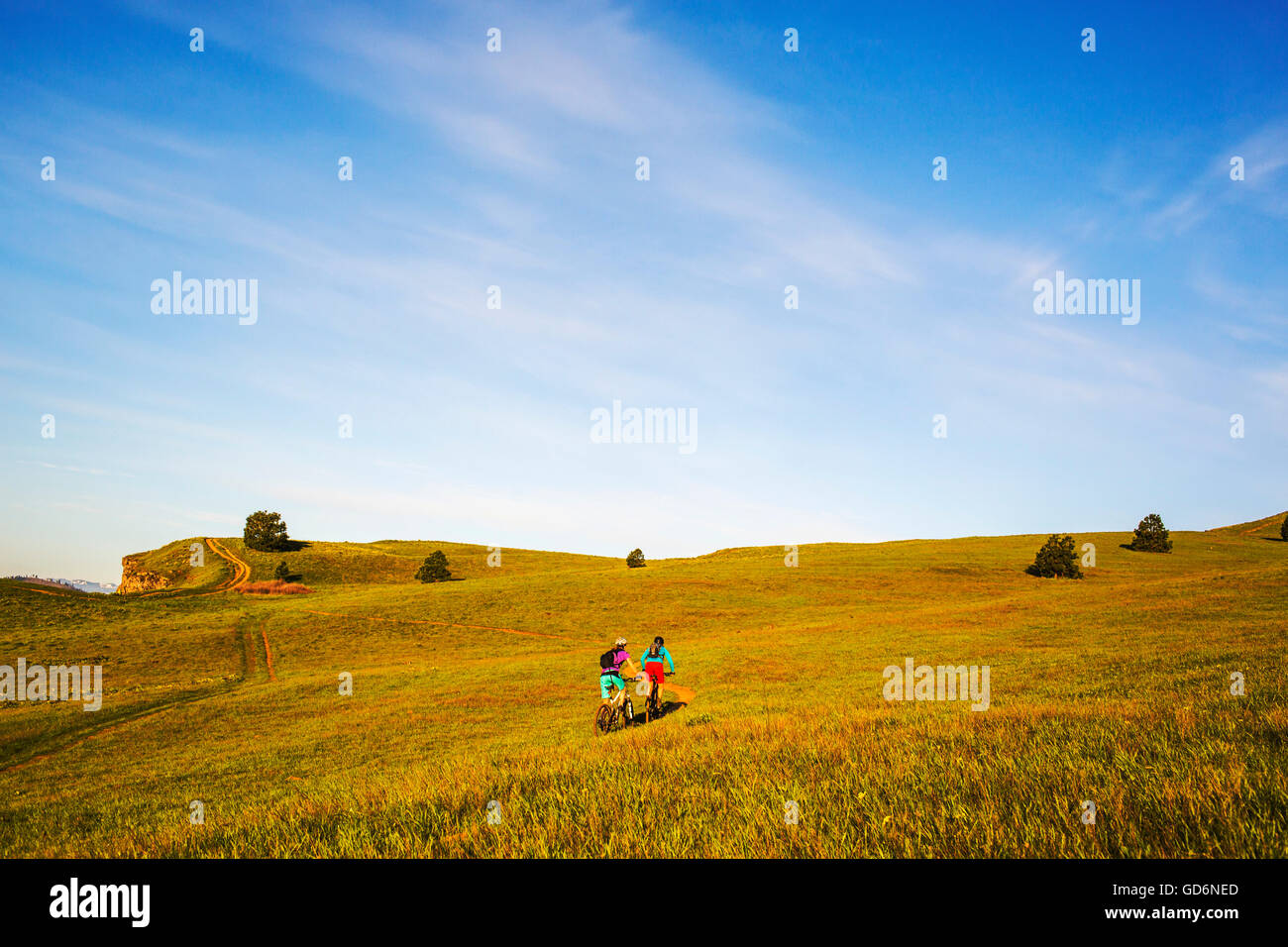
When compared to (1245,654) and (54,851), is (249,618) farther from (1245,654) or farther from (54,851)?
(1245,654)

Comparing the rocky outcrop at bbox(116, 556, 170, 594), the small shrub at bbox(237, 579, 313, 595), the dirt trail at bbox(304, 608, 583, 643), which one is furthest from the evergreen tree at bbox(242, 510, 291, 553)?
the dirt trail at bbox(304, 608, 583, 643)

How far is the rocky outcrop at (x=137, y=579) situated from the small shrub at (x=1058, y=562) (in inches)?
5313

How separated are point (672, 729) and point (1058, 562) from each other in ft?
263

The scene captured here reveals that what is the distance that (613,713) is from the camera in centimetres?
1588

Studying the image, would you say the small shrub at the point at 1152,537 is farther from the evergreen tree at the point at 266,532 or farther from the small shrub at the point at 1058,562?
the evergreen tree at the point at 266,532

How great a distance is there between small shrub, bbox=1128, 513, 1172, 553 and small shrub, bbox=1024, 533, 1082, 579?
30.0 meters

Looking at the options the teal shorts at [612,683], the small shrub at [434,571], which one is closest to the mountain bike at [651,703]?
the teal shorts at [612,683]

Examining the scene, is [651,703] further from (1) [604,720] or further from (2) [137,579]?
(2) [137,579]

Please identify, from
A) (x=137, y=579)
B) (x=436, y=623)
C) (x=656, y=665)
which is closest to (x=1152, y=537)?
(x=436, y=623)

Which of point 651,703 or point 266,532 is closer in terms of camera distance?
point 651,703

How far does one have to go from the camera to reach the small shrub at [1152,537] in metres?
94.6

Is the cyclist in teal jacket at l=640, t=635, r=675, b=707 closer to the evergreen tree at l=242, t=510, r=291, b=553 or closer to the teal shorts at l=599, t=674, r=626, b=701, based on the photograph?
the teal shorts at l=599, t=674, r=626, b=701

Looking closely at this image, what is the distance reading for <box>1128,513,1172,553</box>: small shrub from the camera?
310ft
